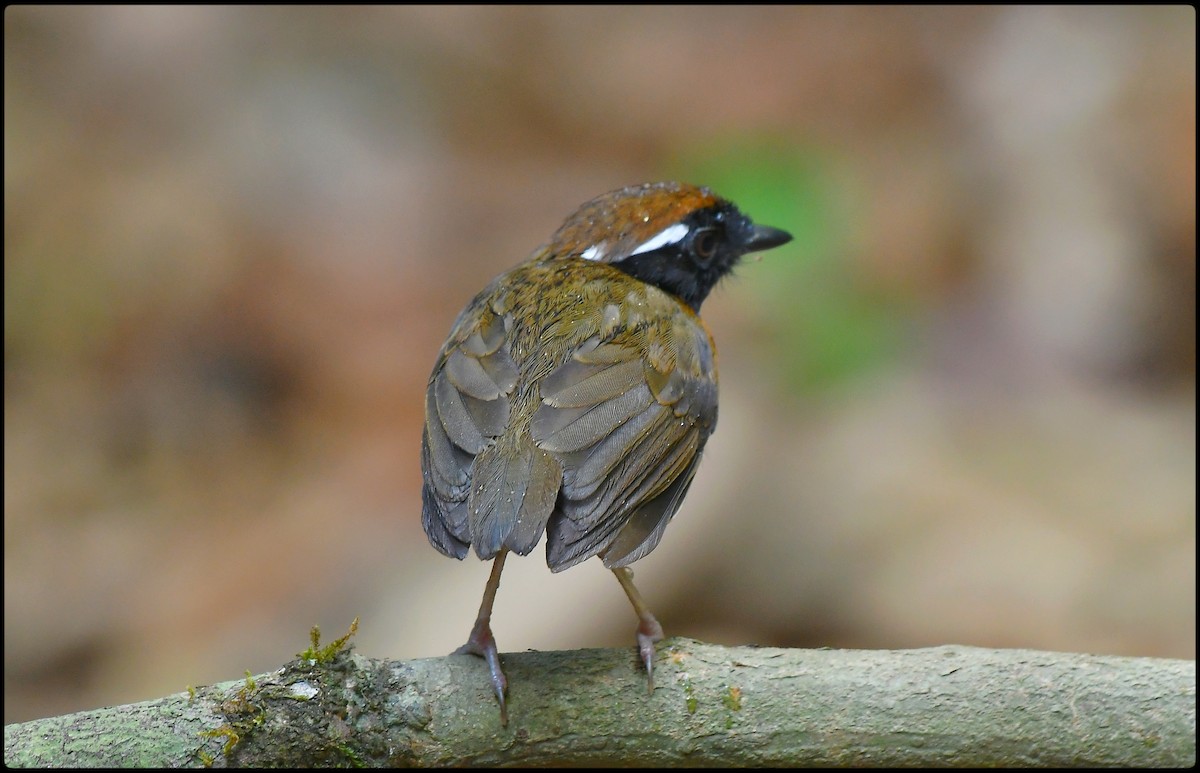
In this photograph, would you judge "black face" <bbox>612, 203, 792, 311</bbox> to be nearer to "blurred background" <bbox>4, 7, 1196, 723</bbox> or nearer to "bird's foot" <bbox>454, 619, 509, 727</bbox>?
"bird's foot" <bbox>454, 619, 509, 727</bbox>

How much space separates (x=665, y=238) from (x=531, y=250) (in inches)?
203

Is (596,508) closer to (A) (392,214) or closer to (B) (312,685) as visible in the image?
(B) (312,685)

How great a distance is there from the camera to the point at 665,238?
4305 millimetres

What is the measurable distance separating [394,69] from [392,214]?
5.09 ft

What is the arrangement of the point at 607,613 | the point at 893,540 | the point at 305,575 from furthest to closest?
the point at 305,575, the point at 893,540, the point at 607,613

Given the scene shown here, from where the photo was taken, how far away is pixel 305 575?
24.3 feet

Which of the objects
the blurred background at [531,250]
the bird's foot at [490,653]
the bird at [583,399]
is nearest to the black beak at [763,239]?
the bird at [583,399]

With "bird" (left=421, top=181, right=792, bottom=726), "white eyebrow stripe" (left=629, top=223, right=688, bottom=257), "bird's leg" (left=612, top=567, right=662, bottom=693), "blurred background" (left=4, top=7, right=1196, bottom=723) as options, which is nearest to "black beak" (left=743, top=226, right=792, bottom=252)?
"bird" (left=421, top=181, right=792, bottom=726)

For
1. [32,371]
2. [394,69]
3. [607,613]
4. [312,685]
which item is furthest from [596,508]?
[394,69]

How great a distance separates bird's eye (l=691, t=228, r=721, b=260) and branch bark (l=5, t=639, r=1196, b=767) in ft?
5.67

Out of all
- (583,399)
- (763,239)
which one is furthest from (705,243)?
(583,399)

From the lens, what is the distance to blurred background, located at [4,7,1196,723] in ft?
20.6

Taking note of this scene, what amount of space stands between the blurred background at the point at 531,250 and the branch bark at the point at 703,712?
8.19 ft

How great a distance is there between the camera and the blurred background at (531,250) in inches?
247
